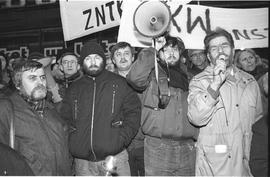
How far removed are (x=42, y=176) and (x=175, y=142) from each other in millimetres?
1279

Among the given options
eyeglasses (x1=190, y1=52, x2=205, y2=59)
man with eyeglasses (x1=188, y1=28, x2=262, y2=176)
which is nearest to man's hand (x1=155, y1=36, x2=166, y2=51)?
man with eyeglasses (x1=188, y1=28, x2=262, y2=176)

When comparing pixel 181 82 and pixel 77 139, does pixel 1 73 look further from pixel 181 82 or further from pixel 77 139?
pixel 181 82

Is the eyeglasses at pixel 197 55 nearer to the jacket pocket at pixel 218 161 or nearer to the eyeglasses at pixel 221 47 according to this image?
the eyeglasses at pixel 221 47

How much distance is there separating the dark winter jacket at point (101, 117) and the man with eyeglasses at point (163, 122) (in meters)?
0.17

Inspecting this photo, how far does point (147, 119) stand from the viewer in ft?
12.3

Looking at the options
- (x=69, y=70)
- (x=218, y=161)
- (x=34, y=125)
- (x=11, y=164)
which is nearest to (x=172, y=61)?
(x=218, y=161)

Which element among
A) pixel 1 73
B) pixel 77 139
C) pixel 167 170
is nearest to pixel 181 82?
pixel 167 170

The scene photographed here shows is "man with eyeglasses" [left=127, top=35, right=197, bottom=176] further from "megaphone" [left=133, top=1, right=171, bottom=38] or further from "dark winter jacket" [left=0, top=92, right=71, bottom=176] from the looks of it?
"dark winter jacket" [left=0, top=92, right=71, bottom=176]

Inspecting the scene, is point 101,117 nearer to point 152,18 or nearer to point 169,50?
point 169,50

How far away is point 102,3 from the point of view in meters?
4.74

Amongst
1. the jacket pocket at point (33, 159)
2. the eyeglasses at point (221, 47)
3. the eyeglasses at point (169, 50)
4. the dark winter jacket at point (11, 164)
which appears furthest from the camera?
the eyeglasses at point (169, 50)

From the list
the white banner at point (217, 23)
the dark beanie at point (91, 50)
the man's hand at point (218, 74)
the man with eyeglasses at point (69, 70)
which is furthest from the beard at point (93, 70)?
the man's hand at point (218, 74)

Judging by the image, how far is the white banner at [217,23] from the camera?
441 cm

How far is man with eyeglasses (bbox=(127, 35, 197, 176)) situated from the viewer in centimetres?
362
